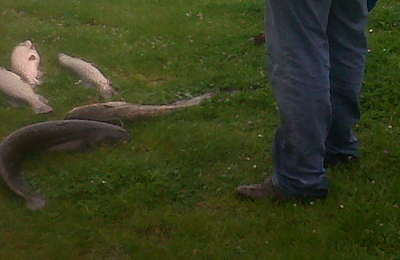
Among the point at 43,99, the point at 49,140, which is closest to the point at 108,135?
the point at 49,140

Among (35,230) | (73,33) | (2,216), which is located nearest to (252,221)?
(35,230)

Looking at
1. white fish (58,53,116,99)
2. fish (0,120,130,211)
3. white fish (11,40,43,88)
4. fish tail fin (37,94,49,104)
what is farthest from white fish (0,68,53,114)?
fish (0,120,130,211)

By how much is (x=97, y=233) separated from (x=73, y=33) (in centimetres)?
416

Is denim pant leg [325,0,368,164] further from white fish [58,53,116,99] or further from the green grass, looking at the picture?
white fish [58,53,116,99]

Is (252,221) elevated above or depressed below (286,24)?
below

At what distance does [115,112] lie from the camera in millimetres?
4691

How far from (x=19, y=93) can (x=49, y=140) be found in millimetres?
1135

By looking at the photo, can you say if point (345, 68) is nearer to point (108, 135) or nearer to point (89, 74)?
point (108, 135)

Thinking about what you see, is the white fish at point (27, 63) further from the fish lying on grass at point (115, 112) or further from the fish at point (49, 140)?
the fish at point (49, 140)

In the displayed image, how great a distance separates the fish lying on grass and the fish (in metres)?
0.26

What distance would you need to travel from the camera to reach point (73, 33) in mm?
6953

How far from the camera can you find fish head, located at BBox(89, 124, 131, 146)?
4.27 metres

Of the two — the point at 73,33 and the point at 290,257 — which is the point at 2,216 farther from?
the point at 73,33

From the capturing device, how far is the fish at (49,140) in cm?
388
